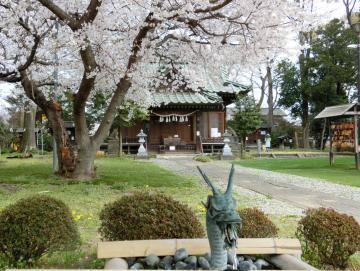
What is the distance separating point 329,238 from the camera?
5.22 m

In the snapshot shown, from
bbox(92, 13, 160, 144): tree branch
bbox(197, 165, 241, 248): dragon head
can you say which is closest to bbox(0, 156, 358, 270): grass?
bbox(92, 13, 160, 144): tree branch

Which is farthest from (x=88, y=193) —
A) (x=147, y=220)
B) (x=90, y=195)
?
(x=147, y=220)

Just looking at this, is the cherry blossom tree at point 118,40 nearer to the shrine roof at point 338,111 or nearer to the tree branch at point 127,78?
the tree branch at point 127,78

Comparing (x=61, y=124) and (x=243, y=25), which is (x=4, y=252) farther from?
(x=61, y=124)

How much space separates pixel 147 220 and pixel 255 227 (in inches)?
51.1

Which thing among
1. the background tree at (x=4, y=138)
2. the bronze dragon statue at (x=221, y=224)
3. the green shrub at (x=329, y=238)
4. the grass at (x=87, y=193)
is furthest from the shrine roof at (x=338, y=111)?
the background tree at (x=4, y=138)

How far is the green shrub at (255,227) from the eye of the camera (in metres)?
5.37

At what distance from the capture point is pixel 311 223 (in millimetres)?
5328

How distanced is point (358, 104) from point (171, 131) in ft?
62.9

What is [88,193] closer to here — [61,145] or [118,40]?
[61,145]

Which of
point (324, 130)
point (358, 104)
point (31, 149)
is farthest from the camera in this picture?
point (324, 130)

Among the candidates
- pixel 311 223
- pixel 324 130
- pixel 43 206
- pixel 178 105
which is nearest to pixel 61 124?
pixel 43 206

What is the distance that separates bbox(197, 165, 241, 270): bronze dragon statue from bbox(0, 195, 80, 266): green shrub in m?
1.85

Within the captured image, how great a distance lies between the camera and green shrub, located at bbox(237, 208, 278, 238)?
537cm
